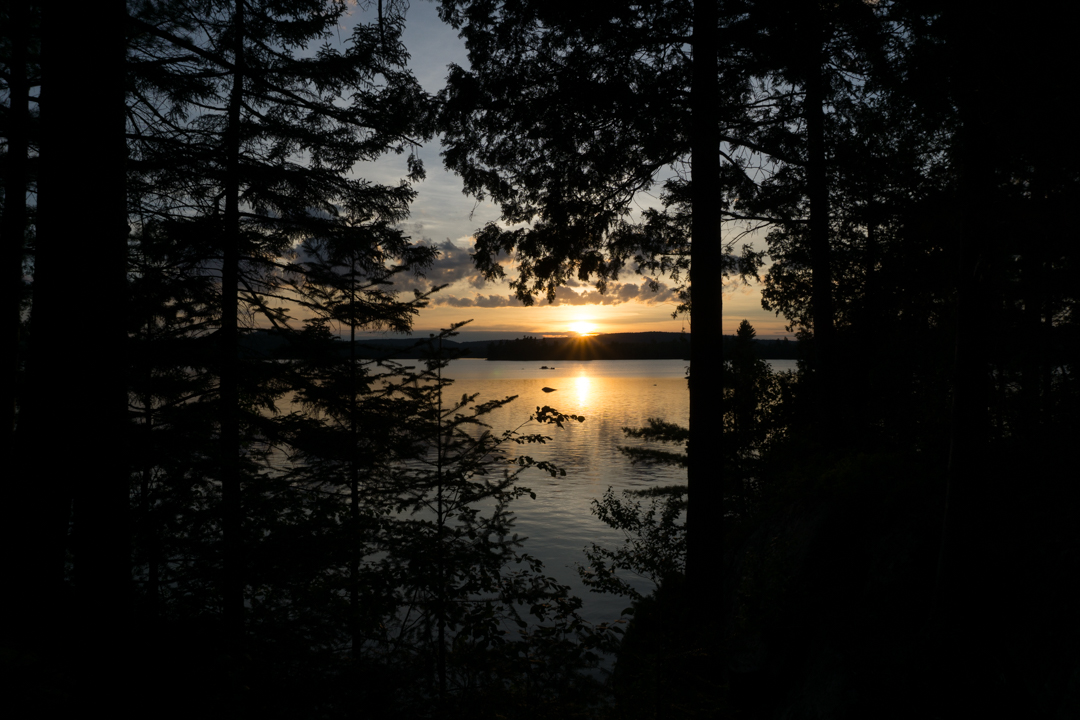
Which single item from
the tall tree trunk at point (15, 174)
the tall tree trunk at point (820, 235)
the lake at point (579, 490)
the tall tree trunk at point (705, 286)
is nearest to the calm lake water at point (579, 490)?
the lake at point (579, 490)

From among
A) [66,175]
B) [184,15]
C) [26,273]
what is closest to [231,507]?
[66,175]

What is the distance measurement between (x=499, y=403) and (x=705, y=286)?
349cm

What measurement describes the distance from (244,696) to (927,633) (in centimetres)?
682

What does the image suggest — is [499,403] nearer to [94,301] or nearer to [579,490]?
[94,301]

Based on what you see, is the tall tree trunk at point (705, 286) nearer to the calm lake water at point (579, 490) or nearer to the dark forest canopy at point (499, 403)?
the dark forest canopy at point (499, 403)

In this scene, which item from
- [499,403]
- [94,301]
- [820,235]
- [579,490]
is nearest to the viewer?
[94,301]

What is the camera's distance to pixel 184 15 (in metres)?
7.64

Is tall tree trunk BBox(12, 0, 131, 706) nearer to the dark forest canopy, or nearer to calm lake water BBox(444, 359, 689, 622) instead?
the dark forest canopy

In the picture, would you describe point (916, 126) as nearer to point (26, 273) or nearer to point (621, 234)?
point (621, 234)

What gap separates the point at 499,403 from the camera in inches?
299

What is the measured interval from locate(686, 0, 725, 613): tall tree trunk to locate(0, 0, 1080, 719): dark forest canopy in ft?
0.17

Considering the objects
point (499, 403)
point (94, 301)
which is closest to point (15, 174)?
point (94, 301)

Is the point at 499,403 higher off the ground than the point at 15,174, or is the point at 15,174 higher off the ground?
the point at 15,174

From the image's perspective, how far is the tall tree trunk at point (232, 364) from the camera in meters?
7.34
